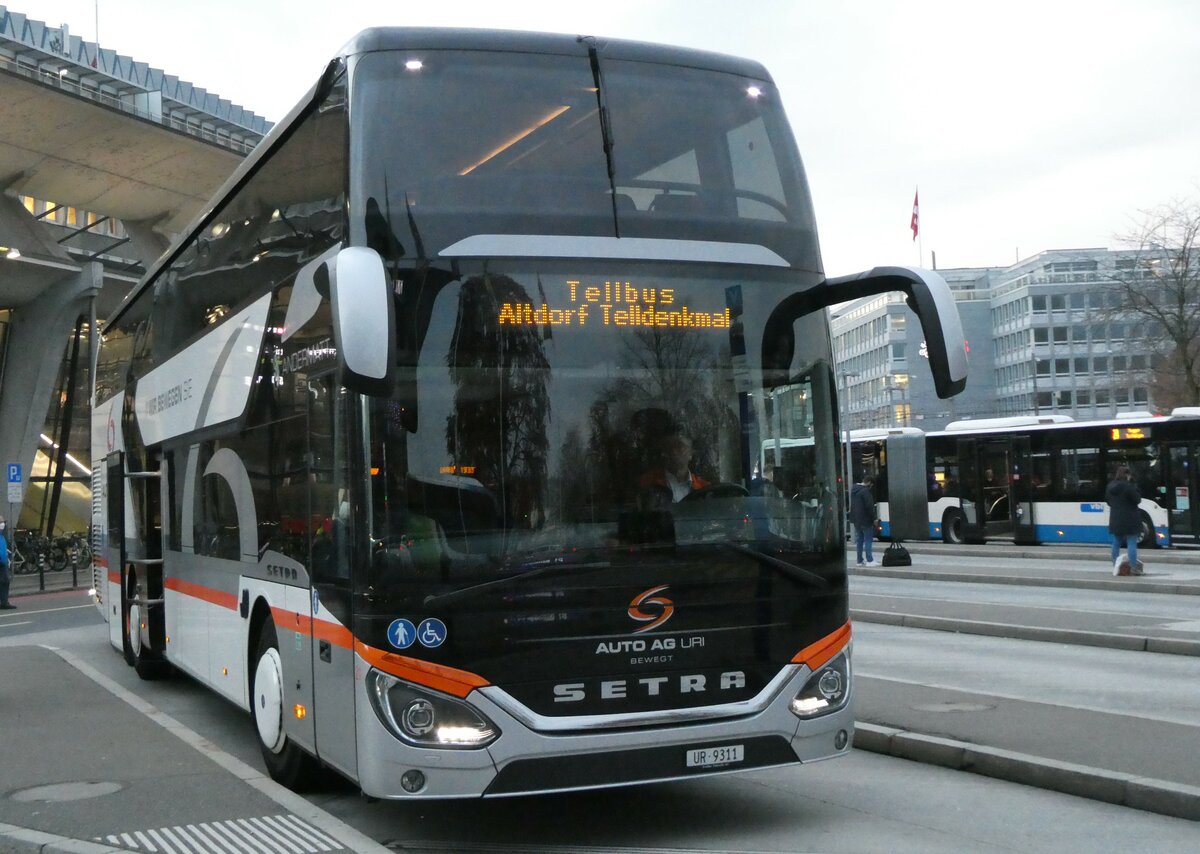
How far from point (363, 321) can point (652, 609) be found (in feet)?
6.26

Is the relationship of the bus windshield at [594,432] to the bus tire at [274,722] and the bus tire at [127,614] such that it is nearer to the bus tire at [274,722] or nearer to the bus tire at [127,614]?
the bus tire at [274,722]

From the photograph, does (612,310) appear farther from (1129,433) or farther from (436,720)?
(1129,433)

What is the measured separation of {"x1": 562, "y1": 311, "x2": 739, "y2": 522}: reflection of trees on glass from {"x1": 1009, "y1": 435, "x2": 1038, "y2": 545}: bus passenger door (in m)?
→ 28.2

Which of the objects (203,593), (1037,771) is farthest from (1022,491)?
(1037,771)

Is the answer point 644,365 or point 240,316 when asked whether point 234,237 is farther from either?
point 644,365

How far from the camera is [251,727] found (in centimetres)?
1117

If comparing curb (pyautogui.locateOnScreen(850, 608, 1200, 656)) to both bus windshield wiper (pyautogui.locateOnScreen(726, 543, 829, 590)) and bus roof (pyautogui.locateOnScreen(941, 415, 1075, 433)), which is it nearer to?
bus windshield wiper (pyautogui.locateOnScreen(726, 543, 829, 590))

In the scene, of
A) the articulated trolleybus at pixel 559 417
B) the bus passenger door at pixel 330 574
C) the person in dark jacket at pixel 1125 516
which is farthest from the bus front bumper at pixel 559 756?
the person in dark jacket at pixel 1125 516

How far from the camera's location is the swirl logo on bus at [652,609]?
6.51m

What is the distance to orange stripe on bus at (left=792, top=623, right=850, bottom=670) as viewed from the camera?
6.83 m

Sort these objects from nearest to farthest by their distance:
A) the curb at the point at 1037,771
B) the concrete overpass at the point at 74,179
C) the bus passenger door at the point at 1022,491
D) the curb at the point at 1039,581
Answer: the curb at the point at 1037,771 < the curb at the point at 1039,581 < the bus passenger door at the point at 1022,491 < the concrete overpass at the point at 74,179

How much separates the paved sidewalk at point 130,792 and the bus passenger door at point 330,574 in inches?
19.3

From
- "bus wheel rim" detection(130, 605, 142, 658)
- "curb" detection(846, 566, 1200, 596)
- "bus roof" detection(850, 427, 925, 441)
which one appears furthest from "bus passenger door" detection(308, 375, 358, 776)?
"bus roof" detection(850, 427, 925, 441)

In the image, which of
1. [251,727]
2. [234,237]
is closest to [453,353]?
[234,237]
